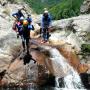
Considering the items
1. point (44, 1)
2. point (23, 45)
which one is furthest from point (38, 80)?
point (44, 1)

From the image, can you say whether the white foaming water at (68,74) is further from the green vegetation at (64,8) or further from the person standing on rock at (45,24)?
the green vegetation at (64,8)

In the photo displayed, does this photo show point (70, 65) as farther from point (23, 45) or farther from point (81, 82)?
point (23, 45)

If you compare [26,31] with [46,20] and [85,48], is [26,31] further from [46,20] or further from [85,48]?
[85,48]

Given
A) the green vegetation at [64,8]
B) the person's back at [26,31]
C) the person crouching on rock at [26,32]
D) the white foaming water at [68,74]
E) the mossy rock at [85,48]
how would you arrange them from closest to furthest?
the person crouching on rock at [26,32] < the person's back at [26,31] < the white foaming water at [68,74] < the mossy rock at [85,48] < the green vegetation at [64,8]

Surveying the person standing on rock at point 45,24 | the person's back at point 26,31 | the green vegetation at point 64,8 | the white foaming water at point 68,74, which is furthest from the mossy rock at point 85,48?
the green vegetation at point 64,8

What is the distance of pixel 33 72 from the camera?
2636cm

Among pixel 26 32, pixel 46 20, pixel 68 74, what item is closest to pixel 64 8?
pixel 46 20

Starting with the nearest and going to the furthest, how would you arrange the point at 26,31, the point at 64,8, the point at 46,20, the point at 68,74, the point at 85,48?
the point at 26,31 < the point at 68,74 < the point at 46,20 < the point at 85,48 < the point at 64,8

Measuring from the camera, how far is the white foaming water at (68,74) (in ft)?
88.6

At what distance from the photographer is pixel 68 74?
2748cm

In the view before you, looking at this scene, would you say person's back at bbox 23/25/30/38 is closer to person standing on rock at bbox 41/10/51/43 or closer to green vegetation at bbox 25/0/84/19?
person standing on rock at bbox 41/10/51/43

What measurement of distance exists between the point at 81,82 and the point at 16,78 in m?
4.92

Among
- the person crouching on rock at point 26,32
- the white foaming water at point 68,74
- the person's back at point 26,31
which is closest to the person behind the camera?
the person crouching on rock at point 26,32

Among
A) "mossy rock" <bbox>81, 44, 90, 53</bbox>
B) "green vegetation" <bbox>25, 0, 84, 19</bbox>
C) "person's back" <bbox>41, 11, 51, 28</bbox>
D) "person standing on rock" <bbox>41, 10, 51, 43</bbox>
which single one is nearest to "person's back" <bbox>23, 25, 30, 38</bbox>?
"person standing on rock" <bbox>41, 10, 51, 43</bbox>
